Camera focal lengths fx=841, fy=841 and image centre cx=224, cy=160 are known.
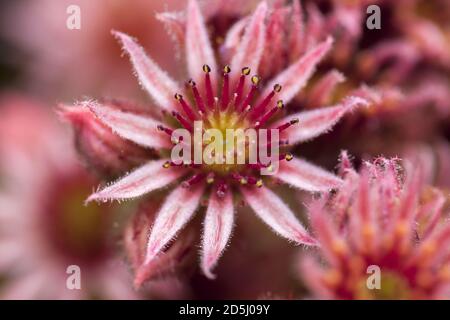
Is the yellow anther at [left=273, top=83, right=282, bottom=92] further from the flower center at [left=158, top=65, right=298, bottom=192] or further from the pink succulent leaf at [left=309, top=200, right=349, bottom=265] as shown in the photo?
the pink succulent leaf at [left=309, top=200, right=349, bottom=265]

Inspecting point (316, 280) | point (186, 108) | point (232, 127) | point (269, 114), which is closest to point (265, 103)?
point (269, 114)

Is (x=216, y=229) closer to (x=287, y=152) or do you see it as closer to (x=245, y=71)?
(x=287, y=152)

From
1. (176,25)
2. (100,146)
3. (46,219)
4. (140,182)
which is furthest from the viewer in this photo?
(46,219)

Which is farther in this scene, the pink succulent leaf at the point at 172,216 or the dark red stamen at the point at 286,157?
the dark red stamen at the point at 286,157

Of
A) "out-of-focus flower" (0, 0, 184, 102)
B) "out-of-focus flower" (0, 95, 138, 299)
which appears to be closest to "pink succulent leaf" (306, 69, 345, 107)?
"out-of-focus flower" (0, 95, 138, 299)

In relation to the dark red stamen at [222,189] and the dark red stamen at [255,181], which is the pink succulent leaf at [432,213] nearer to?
the dark red stamen at [255,181]

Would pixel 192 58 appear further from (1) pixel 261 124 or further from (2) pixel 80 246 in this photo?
(2) pixel 80 246

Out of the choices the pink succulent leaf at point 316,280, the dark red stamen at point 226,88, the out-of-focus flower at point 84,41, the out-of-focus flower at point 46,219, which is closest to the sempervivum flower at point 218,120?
the dark red stamen at point 226,88
